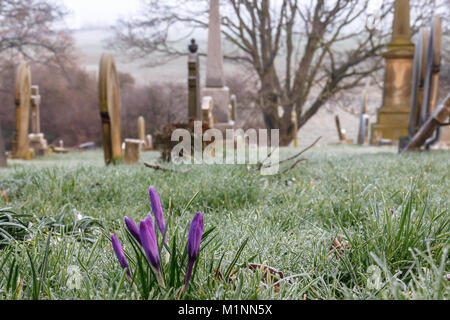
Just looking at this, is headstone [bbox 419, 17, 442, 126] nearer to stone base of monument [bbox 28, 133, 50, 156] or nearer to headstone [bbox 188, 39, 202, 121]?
headstone [bbox 188, 39, 202, 121]

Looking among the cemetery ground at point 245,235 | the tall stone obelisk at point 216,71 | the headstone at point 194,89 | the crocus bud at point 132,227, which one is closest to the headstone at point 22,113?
the headstone at point 194,89

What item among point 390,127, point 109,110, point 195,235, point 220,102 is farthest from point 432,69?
point 220,102

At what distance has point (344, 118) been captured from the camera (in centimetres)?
3512

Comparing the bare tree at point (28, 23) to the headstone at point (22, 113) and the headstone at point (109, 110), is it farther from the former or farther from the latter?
the headstone at point (109, 110)

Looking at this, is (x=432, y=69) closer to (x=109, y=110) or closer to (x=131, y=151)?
(x=131, y=151)

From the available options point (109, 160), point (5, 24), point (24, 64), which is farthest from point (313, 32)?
point (5, 24)

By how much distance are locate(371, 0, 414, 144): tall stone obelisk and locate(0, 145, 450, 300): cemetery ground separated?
30.5 feet

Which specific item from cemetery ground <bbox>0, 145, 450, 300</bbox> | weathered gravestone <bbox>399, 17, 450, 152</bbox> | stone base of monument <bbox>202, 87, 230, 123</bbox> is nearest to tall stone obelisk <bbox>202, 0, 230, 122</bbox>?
stone base of monument <bbox>202, 87, 230, 123</bbox>

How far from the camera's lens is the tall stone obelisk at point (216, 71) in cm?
1259

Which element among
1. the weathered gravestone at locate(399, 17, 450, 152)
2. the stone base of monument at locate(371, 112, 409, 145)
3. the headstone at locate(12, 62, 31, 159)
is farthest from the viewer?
the stone base of monument at locate(371, 112, 409, 145)

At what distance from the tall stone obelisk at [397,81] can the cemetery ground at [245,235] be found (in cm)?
929

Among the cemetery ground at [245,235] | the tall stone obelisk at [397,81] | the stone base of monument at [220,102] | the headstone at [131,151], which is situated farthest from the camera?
the stone base of monument at [220,102]

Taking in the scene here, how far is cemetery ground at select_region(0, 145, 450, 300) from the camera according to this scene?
893 mm
